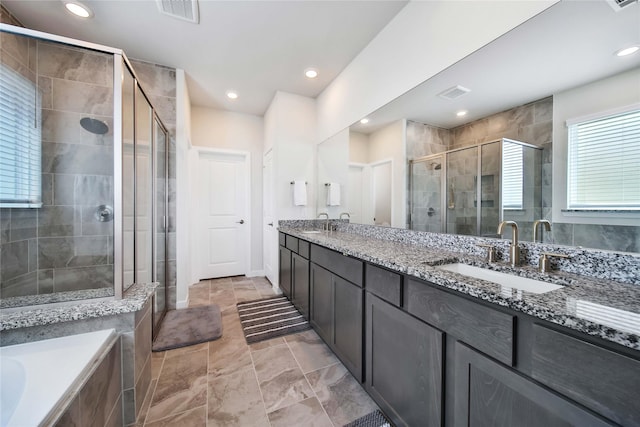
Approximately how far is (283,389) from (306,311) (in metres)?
0.79

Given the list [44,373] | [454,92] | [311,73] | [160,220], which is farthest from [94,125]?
[454,92]

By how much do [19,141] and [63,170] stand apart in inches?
11.7

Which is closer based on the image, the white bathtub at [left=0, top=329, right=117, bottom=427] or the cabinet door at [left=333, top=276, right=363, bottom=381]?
the white bathtub at [left=0, top=329, right=117, bottom=427]

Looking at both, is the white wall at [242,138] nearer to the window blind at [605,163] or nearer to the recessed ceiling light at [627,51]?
the window blind at [605,163]

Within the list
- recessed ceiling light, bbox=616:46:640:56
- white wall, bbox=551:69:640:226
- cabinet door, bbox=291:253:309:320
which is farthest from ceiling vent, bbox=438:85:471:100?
cabinet door, bbox=291:253:309:320

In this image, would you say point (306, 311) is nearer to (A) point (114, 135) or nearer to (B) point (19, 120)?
(A) point (114, 135)

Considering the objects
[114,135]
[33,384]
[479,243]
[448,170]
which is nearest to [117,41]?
[114,135]

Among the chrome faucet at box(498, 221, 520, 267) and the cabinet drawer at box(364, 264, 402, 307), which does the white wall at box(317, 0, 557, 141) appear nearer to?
the chrome faucet at box(498, 221, 520, 267)

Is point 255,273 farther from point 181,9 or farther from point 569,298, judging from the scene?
point 569,298

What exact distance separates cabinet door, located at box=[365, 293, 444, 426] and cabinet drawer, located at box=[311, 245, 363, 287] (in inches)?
6.0

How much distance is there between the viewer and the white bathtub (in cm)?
80

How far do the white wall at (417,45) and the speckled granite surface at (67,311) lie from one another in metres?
2.28

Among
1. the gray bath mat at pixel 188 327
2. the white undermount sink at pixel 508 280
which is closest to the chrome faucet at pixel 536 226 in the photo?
the white undermount sink at pixel 508 280

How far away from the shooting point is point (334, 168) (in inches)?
117
